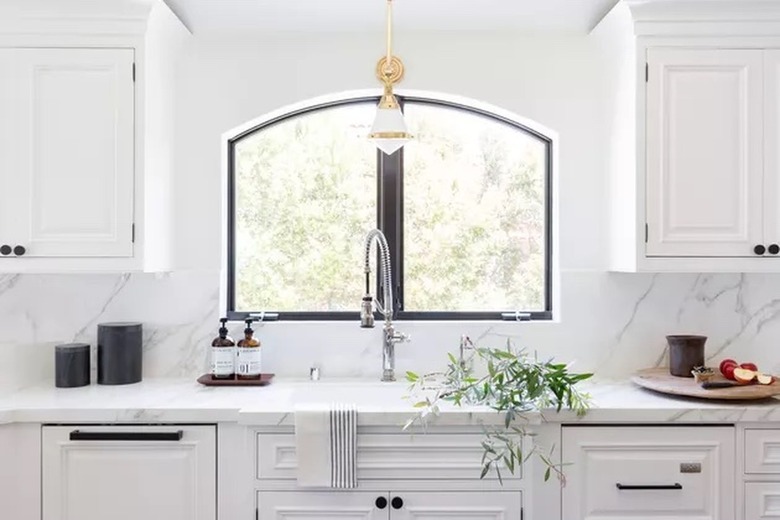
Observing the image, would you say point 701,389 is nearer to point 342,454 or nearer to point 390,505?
point 390,505

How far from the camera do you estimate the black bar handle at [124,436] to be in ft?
6.91

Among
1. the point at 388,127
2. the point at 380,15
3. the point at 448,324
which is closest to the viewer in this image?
the point at 388,127

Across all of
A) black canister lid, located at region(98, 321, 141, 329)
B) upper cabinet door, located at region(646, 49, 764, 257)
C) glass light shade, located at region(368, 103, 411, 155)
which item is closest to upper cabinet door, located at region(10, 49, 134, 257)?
black canister lid, located at region(98, 321, 141, 329)

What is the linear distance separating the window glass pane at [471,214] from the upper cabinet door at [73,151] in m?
1.14

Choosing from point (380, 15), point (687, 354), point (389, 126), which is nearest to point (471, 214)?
point (389, 126)

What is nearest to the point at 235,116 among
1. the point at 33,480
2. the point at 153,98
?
the point at 153,98

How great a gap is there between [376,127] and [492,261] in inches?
35.9

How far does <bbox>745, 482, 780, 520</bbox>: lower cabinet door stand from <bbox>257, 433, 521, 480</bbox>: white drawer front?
0.76 meters

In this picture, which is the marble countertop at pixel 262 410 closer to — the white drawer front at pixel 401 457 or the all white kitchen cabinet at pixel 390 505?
the white drawer front at pixel 401 457

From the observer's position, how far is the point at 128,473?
6.97 ft

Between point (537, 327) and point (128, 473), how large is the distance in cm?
162

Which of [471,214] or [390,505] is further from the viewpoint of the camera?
[471,214]

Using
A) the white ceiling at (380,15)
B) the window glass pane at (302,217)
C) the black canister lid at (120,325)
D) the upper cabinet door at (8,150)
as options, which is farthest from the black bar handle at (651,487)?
the upper cabinet door at (8,150)

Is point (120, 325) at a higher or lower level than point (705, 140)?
lower
